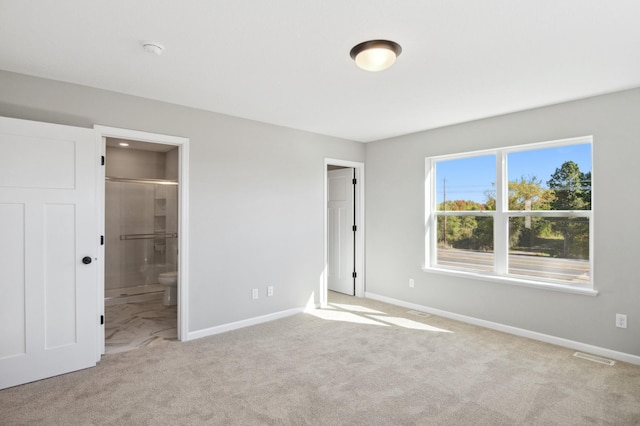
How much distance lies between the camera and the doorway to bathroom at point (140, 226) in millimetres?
5254

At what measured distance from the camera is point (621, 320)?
320cm

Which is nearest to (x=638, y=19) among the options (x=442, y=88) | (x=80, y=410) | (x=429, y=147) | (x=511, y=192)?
(x=442, y=88)

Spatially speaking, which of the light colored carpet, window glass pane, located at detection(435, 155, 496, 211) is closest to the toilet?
the light colored carpet

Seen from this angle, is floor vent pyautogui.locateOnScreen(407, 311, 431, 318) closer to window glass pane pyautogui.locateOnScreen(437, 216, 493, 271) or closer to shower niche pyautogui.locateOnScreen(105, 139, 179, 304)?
window glass pane pyautogui.locateOnScreen(437, 216, 493, 271)

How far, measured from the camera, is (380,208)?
5.33m

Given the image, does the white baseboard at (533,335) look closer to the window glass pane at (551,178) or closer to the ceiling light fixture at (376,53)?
the window glass pane at (551,178)

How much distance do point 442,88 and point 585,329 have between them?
269 cm

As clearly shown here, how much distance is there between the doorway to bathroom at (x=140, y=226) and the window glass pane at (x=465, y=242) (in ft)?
12.2

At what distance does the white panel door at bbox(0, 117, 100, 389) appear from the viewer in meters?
2.69

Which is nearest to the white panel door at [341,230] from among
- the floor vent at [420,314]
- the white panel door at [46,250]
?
the floor vent at [420,314]

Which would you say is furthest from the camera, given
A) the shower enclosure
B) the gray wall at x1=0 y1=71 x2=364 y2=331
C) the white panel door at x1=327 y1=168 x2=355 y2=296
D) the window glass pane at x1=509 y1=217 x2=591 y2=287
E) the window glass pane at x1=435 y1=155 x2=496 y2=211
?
the white panel door at x1=327 y1=168 x2=355 y2=296

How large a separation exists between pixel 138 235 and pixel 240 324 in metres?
2.81

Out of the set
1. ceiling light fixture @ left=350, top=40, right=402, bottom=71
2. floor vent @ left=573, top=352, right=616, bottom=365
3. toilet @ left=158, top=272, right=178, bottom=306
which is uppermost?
ceiling light fixture @ left=350, top=40, right=402, bottom=71

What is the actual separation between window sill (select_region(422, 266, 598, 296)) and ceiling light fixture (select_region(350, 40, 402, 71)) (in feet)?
9.33
